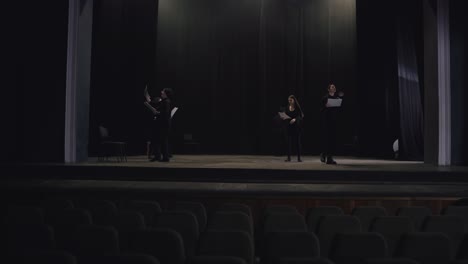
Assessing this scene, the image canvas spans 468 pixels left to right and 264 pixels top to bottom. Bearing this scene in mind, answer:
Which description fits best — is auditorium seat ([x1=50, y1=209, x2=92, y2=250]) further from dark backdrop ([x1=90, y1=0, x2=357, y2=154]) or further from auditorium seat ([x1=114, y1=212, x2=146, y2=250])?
dark backdrop ([x1=90, y1=0, x2=357, y2=154])

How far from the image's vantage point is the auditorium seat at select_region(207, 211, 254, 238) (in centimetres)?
322

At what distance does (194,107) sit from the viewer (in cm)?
1384

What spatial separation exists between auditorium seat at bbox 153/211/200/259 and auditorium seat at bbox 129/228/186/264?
626 mm

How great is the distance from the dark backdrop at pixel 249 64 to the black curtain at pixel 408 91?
2.14m

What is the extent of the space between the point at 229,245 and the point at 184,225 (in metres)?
0.69

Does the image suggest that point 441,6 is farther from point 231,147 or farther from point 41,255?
point 41,255

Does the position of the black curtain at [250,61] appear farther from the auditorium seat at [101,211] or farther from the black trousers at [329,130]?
the auditorium seat at [101,211]

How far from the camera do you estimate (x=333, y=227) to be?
10.5 feet

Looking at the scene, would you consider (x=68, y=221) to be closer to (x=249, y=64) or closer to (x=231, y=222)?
(x=231, y=222)

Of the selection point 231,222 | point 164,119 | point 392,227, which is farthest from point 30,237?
point 164,119

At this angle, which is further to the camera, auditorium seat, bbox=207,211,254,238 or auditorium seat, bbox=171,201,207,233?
auditorium seat, bbox=171,201,207,233

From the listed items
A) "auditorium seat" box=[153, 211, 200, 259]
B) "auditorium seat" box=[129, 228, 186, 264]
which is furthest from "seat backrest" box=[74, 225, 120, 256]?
"auditorium seat" box=[153, 211, 200, 259]

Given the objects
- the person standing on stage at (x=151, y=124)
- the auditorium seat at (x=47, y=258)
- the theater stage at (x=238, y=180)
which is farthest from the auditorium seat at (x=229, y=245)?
the person standing on stage at (x=151, y=124)

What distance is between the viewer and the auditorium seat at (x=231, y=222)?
3223 mm
